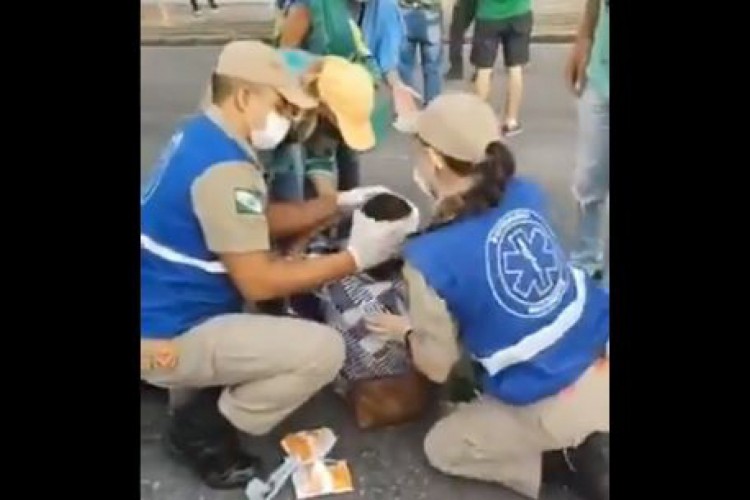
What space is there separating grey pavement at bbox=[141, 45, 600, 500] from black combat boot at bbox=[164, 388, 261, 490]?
2cm

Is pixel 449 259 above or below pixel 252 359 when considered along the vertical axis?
above

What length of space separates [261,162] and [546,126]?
32cm

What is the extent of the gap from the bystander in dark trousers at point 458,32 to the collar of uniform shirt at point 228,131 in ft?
0.78

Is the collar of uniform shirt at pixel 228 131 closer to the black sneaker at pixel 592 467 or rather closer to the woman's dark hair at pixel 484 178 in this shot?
the woman's dark hair at pixel 484 178

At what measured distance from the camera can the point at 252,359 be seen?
163cm

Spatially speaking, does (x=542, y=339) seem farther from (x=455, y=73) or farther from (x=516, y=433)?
(x=455, y=73)

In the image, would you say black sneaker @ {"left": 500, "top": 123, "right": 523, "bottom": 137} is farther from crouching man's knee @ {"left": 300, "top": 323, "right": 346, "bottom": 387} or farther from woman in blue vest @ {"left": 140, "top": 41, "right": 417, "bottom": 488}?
crouching man's knee @ {"left": 300, "top": 323, "right": 346, "bottom": 387}

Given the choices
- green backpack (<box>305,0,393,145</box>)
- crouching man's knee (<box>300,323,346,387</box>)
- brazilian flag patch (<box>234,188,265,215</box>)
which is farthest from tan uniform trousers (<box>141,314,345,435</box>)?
green backpack (<box>305,0,393,145</box>)

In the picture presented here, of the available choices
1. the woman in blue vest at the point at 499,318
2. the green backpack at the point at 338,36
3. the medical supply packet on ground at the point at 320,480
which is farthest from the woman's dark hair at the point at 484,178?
the medical supply packet on ground at the point at 320,480

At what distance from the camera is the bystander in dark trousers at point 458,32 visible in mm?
1608

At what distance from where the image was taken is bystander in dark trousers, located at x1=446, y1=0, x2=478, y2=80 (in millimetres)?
1608

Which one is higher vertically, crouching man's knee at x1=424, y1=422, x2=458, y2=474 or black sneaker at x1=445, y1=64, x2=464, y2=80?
black sneaker at x1=445, y1=64, x2=464, y2=80
